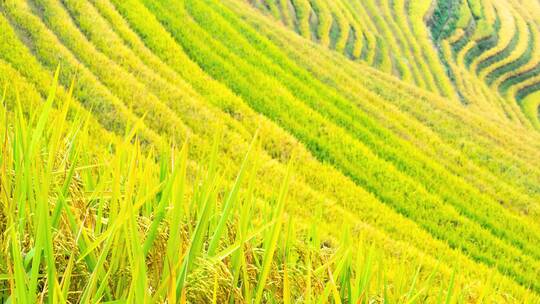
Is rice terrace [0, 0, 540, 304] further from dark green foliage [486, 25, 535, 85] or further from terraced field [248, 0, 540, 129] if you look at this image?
dark green foliage [486, 25, 535, 85]

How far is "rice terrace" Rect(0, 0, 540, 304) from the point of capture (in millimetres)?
1879

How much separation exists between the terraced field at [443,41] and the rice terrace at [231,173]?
73.2ft

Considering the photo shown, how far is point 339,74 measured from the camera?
545 inches

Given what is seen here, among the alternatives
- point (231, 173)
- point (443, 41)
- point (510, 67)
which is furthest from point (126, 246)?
point (510, 67)

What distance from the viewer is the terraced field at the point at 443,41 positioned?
3741 centimetres

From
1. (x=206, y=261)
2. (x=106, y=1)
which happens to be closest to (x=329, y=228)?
(x=206, y=261)

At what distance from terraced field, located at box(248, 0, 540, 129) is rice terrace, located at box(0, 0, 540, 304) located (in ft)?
73.2

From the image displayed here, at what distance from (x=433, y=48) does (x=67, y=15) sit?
39056mm

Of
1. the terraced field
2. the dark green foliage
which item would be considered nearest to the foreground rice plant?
the terraced field

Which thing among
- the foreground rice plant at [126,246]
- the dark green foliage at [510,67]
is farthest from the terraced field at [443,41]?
the foreground rice plant at [126,246]

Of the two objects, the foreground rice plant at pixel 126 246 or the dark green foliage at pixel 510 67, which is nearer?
the foreground rice plant at pixel 126 246

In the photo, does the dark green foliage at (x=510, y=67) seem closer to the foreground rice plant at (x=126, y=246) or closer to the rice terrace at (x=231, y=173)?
the rice terrace at (x=231, y=173)

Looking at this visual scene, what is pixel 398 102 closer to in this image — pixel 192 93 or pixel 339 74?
pixel 339 74

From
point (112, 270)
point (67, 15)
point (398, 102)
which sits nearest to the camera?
point (112, 270)
